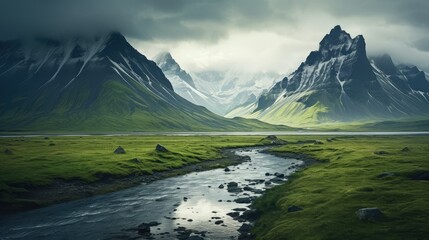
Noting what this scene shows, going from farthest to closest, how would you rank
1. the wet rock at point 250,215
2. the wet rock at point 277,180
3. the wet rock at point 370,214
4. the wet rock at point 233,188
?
the wet rock at point 277,180 < the wet rock at point 233,188 < the wet rock at point 250,215 < the wet rock at point 370,214

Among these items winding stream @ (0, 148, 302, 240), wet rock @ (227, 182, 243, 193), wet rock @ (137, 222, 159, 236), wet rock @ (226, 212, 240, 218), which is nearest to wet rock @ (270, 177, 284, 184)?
winding stream @ (0, 148, 302, 240)

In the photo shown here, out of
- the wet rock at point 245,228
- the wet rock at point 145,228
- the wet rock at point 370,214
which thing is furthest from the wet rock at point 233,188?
the wet rock at point 370,214

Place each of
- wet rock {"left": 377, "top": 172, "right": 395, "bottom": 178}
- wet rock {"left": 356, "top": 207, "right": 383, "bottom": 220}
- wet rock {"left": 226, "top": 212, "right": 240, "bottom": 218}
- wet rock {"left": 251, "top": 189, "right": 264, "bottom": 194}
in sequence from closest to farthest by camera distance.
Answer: wet rock {"left": 356, "top": 207, "right": 383, "bottom": 220}, wet rock {"left": 226, "top": 212, "right": 240, "bottom": 218}, wet rock {"left": 377, "top": 172, "right": 395, "bottom": 178}, wet rock {"left": 251, "top": 189, "right": 264, "bottom": 194}

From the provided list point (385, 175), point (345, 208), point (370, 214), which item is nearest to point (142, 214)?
point (345, 208)

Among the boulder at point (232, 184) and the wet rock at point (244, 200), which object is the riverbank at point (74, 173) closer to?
the boulder at point (232, 184)

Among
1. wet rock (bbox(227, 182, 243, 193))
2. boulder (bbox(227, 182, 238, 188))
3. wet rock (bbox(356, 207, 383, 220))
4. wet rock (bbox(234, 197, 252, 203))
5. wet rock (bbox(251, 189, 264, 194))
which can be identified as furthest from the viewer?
boulder (bbox(227, 182, 238, 188))

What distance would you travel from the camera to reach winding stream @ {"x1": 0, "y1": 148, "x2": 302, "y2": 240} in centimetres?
5044

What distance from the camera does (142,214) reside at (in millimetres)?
61094

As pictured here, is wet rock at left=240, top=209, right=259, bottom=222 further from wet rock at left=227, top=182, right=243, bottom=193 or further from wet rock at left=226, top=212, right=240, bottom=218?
wet rock at left=227, top=182, right=243, bottom=193

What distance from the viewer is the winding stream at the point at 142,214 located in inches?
1986

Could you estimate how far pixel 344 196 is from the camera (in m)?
55.2

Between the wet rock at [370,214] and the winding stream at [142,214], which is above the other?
the wet rock at [370,214]

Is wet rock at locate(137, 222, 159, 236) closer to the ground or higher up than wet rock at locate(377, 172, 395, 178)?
closer to the ground

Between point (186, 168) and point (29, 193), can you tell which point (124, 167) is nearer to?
point (186, 168)
